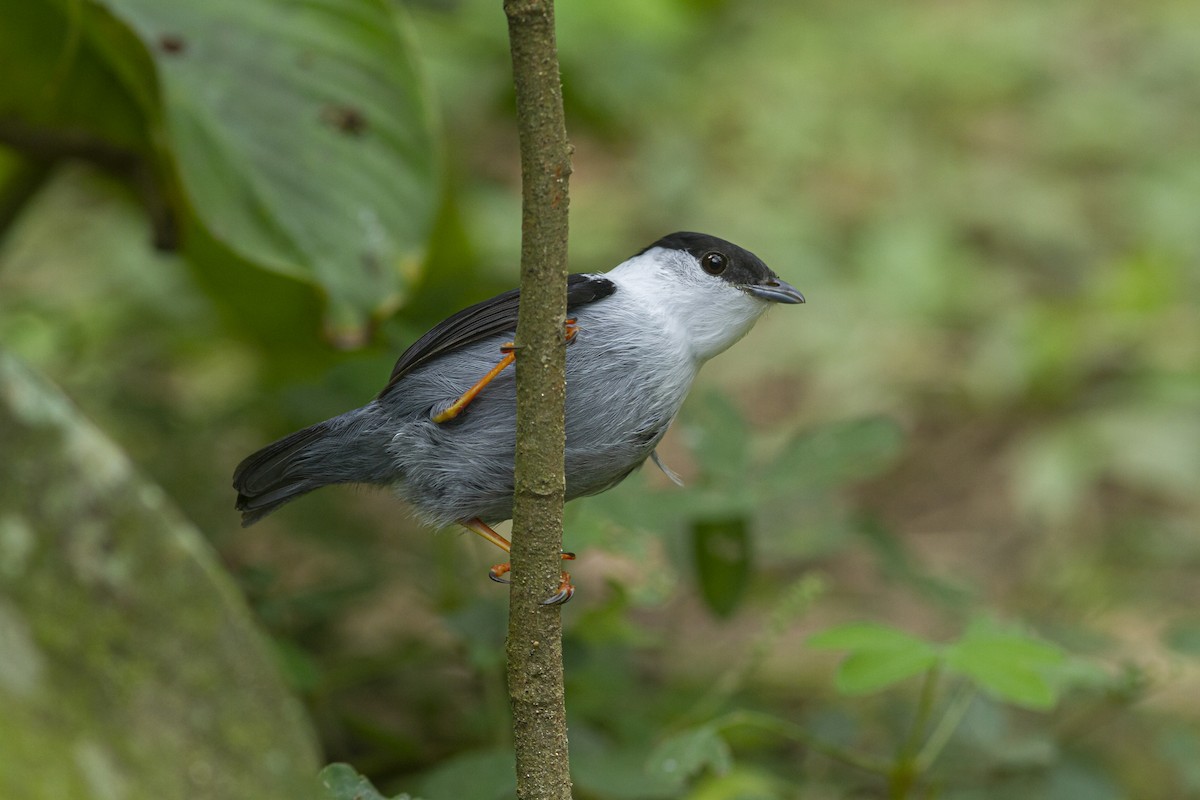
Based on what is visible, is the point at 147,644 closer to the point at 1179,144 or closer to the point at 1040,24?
the point at 1179,144

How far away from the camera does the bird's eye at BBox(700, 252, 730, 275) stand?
2090mm

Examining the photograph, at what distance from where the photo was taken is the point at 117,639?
5.78 feet

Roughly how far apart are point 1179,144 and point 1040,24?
1700 millimetres

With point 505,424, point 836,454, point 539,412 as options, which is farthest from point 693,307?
point 836,454

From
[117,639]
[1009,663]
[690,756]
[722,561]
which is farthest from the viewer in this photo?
[722,561]

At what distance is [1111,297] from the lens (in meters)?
5.93

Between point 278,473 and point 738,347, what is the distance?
4653 millimetres

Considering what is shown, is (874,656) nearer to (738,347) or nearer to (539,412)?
(539,412)

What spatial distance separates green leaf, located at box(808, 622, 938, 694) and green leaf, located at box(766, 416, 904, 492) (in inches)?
22.0

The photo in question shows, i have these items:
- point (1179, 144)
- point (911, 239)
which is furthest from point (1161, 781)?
point (1179, 144)

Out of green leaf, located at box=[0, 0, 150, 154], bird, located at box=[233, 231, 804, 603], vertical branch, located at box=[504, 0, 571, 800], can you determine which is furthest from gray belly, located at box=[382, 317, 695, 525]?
green leaf, located at box=[0, 0, 150, 154]

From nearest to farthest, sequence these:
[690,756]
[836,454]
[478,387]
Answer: [478,387] < [690,756] < [836,454]

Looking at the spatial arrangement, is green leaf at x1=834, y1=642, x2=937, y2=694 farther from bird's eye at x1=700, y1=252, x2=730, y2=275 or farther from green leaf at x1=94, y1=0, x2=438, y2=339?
green leaf at x1=94, y1=0, x2=438, y2=339

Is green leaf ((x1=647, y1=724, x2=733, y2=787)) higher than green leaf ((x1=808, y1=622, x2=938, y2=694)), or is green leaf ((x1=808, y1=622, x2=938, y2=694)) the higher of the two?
green leaf ((x1=808, y1=622, x2=938, y2=694))
